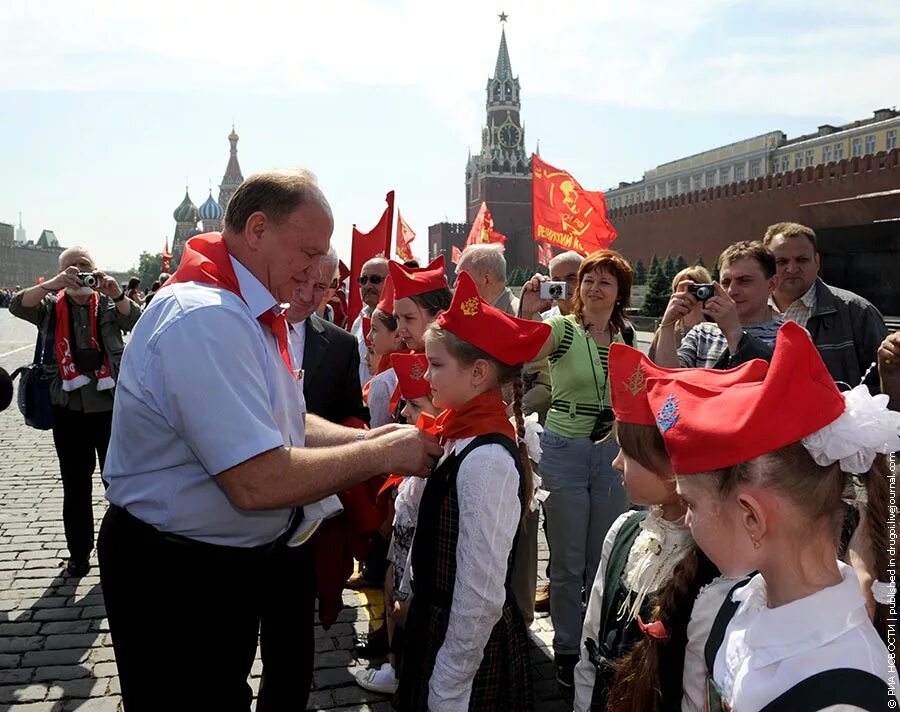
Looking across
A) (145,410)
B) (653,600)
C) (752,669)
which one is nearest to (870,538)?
(653,600)

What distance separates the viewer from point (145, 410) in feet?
6.18

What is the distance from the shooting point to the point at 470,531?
7.17 ft

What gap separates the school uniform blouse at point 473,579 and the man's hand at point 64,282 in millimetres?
3876

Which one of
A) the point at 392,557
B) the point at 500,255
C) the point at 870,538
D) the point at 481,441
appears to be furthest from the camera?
the point at 500,255

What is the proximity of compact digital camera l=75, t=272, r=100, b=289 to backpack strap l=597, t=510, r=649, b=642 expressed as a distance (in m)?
4.28

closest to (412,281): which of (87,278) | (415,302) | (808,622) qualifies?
(415,302)

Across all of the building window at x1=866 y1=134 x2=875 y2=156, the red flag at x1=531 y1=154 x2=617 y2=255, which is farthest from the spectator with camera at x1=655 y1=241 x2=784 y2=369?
the building window at x1=866 y1=134 x2=875 y2=156

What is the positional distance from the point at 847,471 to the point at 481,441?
1.15 meters

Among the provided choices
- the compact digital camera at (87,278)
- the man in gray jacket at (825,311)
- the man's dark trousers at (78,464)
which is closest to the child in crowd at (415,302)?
the man in gray jacket at (825,311)

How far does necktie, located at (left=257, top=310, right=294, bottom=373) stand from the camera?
6.80 ft

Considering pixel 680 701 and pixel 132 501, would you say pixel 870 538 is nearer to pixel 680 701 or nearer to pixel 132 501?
pixel 680 701

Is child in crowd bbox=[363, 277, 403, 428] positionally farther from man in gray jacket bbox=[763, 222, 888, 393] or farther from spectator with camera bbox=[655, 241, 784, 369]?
man in gray jacket bbox=[763, 222, 888, 393]

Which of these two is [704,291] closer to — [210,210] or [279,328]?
[279,328]

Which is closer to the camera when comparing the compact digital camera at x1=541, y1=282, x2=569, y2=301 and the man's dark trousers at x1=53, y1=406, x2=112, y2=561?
the compact digital camera at x1=541, y1=282, x2=569, y2=301
